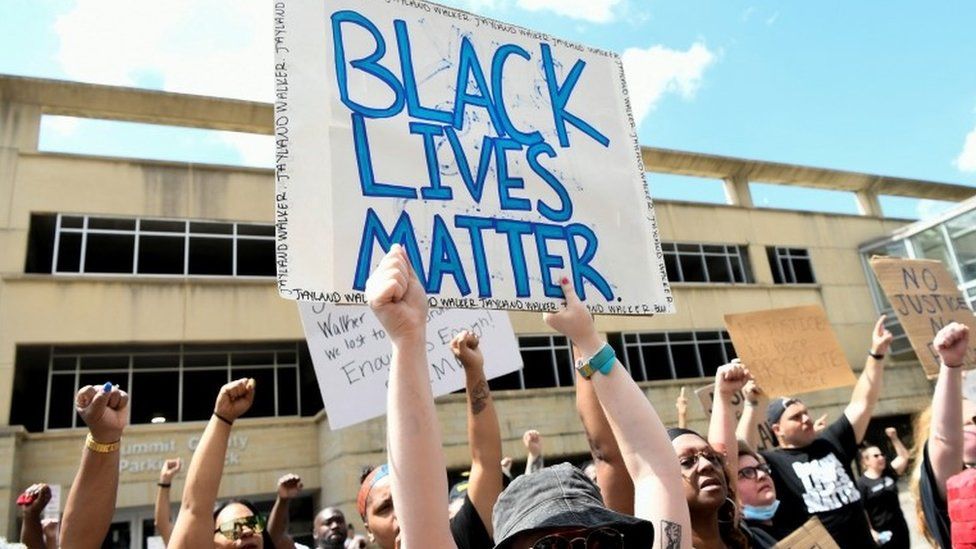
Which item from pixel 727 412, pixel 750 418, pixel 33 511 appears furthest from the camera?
pixel 750 418

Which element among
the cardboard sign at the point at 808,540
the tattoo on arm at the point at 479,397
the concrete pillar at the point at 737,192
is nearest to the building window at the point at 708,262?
the concrete pillar at the point at 737,192

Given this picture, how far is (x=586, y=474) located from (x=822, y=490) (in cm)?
211

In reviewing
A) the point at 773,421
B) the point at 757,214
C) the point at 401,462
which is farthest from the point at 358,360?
the point at 757,214

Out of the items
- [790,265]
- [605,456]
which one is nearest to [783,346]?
[605,456]

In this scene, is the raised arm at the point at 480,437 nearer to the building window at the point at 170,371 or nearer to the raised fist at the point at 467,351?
the raised fist at the point at 467,351

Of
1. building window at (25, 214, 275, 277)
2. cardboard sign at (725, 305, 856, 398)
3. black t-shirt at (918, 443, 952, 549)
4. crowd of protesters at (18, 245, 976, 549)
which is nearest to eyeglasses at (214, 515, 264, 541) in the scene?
crowd of protesters at (18, 245, 976, 549)

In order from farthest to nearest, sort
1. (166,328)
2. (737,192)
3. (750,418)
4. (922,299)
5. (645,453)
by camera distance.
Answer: (737,192) → (166,328) → (922,299) → (750,418) → (645,453)

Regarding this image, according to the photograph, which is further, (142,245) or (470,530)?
(142,245)

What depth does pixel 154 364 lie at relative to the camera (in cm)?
1592

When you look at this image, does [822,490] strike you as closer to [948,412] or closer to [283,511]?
[948,412]

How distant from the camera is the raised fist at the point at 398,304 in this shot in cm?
155

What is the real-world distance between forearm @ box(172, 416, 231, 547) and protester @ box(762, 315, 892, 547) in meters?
2.72

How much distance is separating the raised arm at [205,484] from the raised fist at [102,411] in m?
0.27

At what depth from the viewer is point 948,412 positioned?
295cm
